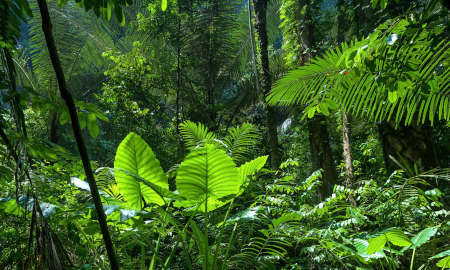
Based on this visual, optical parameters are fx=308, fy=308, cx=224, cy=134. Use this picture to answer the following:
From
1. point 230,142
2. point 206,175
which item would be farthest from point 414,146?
point 206,175

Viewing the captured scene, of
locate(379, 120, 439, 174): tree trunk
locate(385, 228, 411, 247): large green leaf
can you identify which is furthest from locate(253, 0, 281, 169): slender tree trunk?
locate(385, 228, 411, 247): large green leaf

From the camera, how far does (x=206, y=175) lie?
1544 mm

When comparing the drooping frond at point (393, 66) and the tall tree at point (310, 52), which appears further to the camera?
the tall tree at point (310, 52)

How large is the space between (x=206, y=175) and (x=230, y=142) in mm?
1409

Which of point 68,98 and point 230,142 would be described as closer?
point 68,98

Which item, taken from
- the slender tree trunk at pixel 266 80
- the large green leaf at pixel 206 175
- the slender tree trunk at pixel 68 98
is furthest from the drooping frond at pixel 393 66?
the slender tree trunk at pixel 266 80

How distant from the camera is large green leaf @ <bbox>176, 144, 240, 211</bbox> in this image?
4.99 feet

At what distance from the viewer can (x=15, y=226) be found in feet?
9.30

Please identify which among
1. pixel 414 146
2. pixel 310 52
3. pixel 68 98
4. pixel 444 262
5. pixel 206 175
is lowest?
pixel 444 262

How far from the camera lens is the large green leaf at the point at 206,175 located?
1.52 meters

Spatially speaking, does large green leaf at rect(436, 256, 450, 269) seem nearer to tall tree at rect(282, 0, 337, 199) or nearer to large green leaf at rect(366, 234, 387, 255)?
large green leaf at rect(366, 234, 387, 255)

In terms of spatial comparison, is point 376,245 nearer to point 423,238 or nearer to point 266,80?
point 423,238

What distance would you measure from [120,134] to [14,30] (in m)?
6.87

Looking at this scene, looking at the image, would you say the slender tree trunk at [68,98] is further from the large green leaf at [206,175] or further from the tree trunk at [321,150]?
the tree trunk at [321,150]
